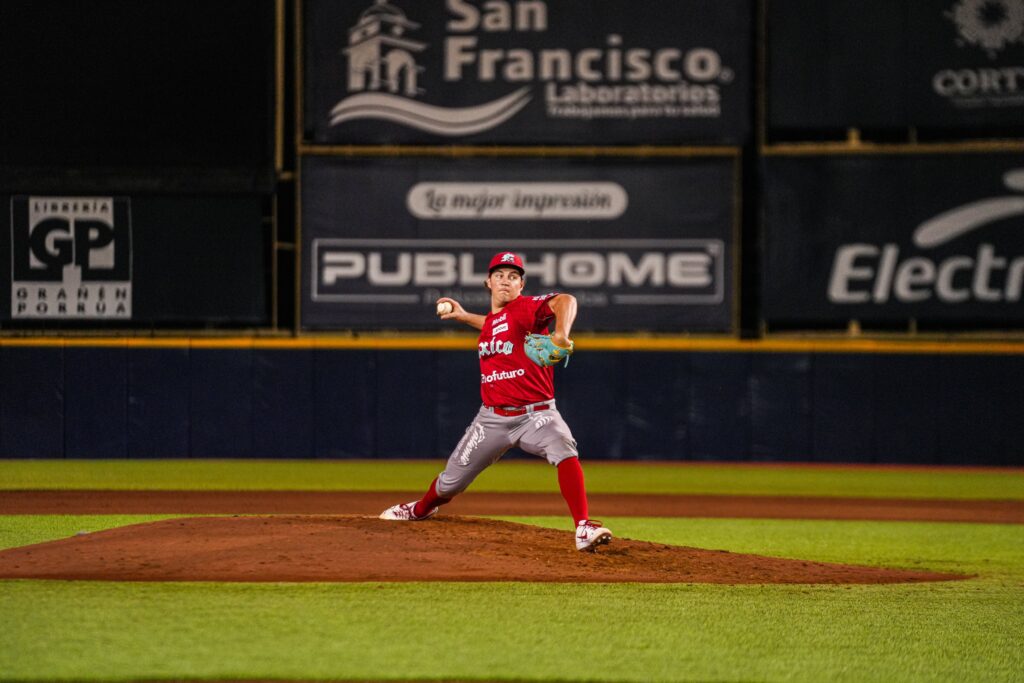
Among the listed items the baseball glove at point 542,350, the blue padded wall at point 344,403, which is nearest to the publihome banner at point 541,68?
the blue padded wall at point 344,403

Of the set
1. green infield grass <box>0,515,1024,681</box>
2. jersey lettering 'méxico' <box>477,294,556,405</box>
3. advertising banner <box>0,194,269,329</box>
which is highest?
advertising banner <box>0,194,269,329</box>

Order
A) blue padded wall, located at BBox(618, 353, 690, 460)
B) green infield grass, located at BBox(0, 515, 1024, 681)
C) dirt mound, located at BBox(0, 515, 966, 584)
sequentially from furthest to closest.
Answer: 1. blue padded wall, located at BBox(618, 353, 690, 460)
2. dirt mound, located at BBox(0, 515, 966, 584)
3. green infield grass, located at BBox(0, 515, 1024, 681)

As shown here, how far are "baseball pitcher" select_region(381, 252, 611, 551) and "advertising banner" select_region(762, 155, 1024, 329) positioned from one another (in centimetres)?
785

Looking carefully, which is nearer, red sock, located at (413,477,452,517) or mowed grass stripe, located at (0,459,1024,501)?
red sock, located at (413,477,452,517)

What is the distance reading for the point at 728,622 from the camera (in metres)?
5.26

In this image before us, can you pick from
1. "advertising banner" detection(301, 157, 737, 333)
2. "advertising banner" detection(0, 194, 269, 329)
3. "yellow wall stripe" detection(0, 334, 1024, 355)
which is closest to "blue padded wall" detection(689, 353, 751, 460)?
"yellow wall stripe" detection(0, 334, 1024, 355)

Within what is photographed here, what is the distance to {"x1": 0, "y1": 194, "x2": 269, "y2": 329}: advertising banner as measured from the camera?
14.0 meters

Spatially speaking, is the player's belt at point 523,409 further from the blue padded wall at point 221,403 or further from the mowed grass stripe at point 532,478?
the blue padded wall at point 221,403

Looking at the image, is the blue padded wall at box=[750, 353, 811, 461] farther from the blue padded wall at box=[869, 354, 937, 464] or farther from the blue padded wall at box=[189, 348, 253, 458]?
the blue padded wall at box=[189, 348, 253, 458]

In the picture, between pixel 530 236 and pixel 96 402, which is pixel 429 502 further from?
pixel 96 402

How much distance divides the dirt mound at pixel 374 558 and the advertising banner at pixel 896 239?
297 inches

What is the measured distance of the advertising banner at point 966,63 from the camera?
1409cm

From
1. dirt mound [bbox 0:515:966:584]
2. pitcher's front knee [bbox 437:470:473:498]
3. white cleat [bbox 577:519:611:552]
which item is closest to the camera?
dirt mound [bbox 0:515:966:584]

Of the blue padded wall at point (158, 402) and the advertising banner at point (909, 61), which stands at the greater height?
the advertising banner at point (909, 61)
